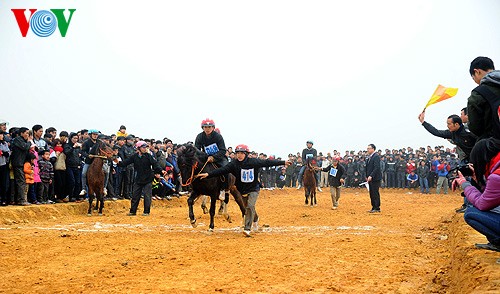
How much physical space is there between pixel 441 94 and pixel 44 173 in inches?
474

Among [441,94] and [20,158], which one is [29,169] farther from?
[441,94]

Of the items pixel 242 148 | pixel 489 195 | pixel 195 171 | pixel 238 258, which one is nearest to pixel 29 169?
pixel 195 171

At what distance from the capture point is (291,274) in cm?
673

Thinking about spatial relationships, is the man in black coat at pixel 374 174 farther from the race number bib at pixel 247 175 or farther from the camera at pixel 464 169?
the camera at pixel 464 169

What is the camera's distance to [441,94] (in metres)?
10.5

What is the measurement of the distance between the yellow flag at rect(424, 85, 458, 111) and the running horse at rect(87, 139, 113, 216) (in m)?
10.1

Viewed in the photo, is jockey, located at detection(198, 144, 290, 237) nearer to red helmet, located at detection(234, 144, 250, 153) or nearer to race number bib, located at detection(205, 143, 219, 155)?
red helmet, located at detection(234, 144, 250, 153)

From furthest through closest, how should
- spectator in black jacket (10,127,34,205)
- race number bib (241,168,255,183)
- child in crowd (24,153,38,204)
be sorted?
child in crowd (24,153,38,204), spectator in black jacket (10,127,34,205), race number bib (241,168,255,183)

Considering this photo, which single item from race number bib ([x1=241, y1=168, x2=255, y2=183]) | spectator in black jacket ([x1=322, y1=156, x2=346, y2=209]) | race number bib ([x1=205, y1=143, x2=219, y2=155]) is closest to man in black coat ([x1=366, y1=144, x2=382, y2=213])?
spectator in black jacket ([x1=322, y1=156, x2=346, y2=209])

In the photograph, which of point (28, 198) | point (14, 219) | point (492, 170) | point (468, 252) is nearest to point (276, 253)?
point (468, 252)

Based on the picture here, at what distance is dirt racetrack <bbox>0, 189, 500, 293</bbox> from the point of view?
19.9 feet

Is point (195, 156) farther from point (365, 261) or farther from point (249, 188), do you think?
point (365, 261)

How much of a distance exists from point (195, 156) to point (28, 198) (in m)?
6.64

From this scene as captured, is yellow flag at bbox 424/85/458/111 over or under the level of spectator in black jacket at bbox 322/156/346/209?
over
